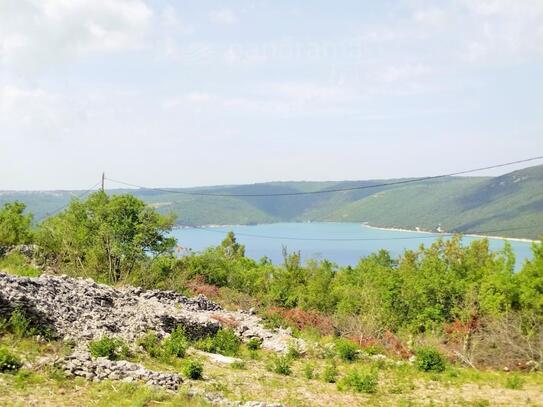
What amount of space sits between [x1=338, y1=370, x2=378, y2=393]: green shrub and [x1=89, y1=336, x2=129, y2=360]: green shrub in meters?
6.98

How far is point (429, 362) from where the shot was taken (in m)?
18.9

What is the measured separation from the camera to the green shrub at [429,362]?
18.8 meters

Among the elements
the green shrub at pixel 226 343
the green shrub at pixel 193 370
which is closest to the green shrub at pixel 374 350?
the green shrub at pixel 226 343

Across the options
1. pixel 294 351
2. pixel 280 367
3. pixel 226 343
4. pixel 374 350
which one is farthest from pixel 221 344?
pixel 374 350

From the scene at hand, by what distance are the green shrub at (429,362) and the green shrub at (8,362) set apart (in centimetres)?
1431

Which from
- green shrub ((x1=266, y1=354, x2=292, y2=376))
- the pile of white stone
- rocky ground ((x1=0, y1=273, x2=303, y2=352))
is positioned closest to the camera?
the pile of white stone

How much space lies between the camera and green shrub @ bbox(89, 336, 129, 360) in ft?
46.4

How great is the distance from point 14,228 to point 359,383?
1352 inches

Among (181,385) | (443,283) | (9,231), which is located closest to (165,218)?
(9,231)

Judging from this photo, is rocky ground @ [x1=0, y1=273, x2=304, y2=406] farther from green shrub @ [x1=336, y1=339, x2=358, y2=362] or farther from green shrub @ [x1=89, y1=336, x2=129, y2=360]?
green shrub @ [x1=336, y1=339, x2=358, y2=362]

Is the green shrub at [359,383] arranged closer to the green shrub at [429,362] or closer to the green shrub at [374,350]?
the green shrub at [429,362]

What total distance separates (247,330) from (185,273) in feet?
64.9

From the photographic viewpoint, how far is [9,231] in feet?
128

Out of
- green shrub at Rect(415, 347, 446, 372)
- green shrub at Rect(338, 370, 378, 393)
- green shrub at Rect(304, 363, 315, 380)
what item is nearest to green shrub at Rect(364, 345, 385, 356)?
green shrub at Rect(415, 347, 446, 372)
